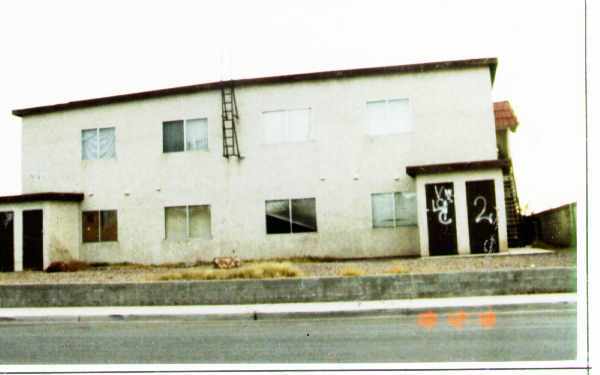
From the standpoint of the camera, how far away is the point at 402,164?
19.8 m

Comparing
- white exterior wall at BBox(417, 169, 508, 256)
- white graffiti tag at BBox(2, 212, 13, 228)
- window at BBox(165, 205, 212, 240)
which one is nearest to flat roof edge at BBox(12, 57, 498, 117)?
white exterior wall at BBox(417, 169, 508, 256)

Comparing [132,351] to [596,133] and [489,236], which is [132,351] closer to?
[596,133]

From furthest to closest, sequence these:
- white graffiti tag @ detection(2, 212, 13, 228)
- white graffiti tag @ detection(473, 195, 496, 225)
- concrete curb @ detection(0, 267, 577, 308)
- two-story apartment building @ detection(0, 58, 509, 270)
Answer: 1. white graffiti tag @ detection(2, 212, 13, 228)
2. two-story apartment building @ detection(0, 58, 509, 270)
3. white graffiti tag @ detection(473, 195, 496, 225)
4. concrete curb @ detection(0, 267, 577, 308)

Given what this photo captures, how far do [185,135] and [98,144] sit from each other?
365cm

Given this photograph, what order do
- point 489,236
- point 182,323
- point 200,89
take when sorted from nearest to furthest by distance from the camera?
point 182,323 → point 489,236 → point 200,89

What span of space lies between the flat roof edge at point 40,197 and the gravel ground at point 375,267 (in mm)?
2755

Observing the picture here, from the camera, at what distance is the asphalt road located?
22.4 ft

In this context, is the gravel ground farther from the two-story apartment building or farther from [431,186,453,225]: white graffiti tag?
[431,186,453,225]: white graffiti tag

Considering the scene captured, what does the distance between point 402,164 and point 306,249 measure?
439 centimetres

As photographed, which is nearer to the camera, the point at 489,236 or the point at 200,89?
the point at 489,236

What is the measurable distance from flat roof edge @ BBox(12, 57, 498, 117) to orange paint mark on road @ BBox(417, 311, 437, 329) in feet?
36.8

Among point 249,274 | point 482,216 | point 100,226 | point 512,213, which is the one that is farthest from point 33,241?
point 512,213

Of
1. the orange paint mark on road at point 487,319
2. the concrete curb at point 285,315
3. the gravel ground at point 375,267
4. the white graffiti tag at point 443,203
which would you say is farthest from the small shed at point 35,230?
the orange paint mark on road at point 487,319

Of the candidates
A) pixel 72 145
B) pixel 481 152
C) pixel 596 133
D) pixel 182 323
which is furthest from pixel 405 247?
pixel 596 133
